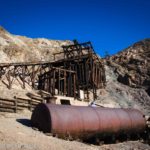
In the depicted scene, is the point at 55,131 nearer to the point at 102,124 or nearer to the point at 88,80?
the point at 102,124

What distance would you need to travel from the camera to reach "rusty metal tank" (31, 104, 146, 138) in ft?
44.9

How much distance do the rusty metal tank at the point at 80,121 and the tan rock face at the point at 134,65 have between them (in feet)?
91.7

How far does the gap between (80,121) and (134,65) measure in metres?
37.4

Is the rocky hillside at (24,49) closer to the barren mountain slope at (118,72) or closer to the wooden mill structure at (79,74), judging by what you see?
the barren mountain slope at (118,72)

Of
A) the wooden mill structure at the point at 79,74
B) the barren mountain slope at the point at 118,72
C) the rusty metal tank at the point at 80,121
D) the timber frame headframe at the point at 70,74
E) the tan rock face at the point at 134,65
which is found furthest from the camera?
the tan rock face at the point at 134,65

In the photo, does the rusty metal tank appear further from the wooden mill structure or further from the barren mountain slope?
the wooden mill structure

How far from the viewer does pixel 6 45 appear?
4559 centimetres

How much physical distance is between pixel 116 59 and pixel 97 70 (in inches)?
617

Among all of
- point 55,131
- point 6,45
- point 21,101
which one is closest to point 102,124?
point 55,131

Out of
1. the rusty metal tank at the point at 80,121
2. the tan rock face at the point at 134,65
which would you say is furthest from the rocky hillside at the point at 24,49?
the rusty metal tank at the point at 80,121

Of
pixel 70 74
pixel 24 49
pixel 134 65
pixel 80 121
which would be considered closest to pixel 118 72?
pixel 134 65

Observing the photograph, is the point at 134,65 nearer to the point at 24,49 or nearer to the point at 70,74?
the point at 24,49

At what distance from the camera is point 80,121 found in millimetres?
14750

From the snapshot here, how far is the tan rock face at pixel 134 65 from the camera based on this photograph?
152ft
